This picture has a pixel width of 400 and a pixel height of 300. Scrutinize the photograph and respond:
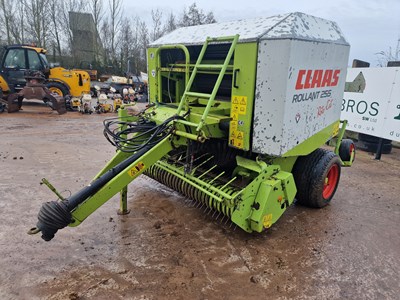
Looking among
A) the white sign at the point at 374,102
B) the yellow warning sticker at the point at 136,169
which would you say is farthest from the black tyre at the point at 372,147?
the yellow warning sticker at the point at 136,169

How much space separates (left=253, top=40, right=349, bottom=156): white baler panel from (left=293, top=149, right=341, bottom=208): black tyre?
17.5 inches

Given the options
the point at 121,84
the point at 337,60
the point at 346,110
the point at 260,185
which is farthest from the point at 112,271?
the point at 121,84

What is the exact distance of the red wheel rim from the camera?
412 centimetres

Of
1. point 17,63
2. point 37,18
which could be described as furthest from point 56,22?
point 17,63

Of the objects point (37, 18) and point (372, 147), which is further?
point (37, 18)

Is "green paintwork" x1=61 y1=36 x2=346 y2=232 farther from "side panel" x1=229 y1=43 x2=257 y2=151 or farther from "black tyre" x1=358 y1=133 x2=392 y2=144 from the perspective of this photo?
"black tyre" x1=358 y1=133 x2=392 y2=144

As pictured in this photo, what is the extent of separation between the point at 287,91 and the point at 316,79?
66 centimetres

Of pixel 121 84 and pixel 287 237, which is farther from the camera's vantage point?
pixel 121 84

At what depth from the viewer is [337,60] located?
367 centimetres

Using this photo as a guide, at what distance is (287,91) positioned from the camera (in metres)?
2.86

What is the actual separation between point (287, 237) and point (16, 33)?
93.3 feet

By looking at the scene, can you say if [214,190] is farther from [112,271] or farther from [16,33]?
[16,33]

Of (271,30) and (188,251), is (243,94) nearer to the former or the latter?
(271,30)

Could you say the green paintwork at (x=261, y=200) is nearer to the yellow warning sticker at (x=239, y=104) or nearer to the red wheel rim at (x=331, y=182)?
the yellow warning sticker at (x=239, y=104)
